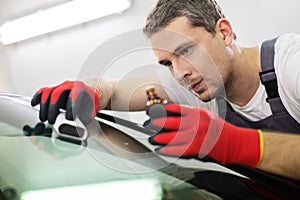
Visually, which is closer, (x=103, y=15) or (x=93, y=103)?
(x=93, y=103)

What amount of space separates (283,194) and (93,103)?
0.45 metres

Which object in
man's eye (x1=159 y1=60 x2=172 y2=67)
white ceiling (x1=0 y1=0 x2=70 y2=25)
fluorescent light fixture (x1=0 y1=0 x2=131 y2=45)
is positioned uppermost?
white ceiling (x1=0 y1=0 x2=70 y2=25)

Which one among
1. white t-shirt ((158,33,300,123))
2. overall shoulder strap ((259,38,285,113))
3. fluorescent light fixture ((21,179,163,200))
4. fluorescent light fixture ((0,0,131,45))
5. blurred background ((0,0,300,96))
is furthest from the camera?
fluorescent light fixture ((0,0,131,45))

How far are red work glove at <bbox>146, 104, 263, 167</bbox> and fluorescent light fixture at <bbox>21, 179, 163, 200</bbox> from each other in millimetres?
82

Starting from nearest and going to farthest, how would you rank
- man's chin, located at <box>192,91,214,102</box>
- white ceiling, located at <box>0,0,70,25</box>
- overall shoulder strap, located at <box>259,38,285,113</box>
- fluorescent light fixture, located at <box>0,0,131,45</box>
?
overall shoulder strap, located at <box>259,38,285,113</box> → man's chin, located at <box>192,91,214,102</box> → fluorescent light fixture, located at <box>0,0,131,45</box> → white ceiling, located at <box>0,0,70,25</box>

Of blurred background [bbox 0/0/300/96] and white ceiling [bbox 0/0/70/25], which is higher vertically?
white ceiling [bbox 0/0/70/25]

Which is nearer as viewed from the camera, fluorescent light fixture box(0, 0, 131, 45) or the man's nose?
the man's nose

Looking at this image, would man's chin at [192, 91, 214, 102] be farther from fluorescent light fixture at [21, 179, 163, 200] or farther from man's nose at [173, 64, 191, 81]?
fluorescent light fixture at [21, 179, 163, 200]

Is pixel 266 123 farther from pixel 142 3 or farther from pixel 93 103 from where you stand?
pixel 142 3

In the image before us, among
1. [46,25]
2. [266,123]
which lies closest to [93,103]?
[266,123]

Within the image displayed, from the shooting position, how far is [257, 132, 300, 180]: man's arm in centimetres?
76

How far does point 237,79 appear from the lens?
1320 millimetres

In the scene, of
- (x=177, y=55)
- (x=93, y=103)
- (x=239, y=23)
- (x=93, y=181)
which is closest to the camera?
(x=93, y=181)

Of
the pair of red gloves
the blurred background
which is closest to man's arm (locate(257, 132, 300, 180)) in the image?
the pair of red gloves
